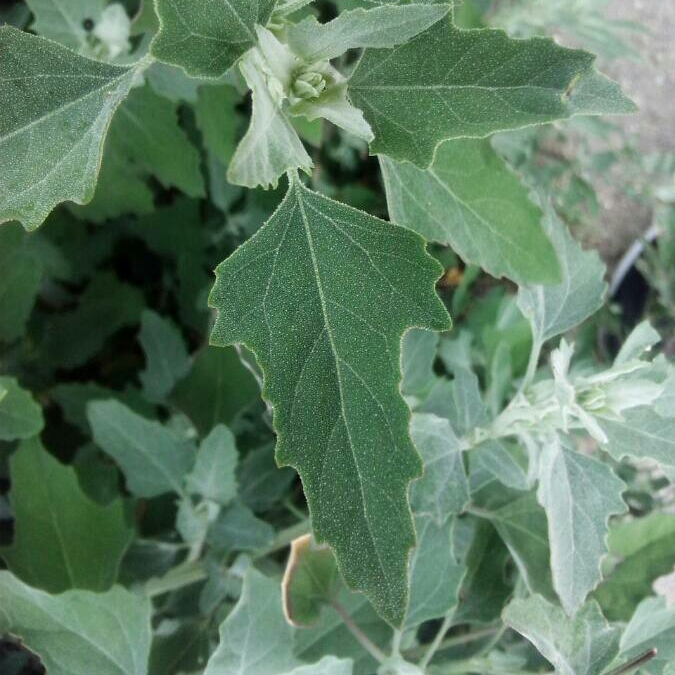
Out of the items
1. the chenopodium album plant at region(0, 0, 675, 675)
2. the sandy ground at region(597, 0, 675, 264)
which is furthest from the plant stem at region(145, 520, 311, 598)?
the sandy ground at region(597, 0, 675, 264)

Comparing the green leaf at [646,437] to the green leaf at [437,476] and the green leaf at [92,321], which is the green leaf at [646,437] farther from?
the green leaf at [92,321]

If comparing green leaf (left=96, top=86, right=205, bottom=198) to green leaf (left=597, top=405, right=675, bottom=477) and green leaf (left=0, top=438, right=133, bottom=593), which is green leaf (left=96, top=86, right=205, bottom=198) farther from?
green leaf (left=597, top=405, right=675, bottom=477)

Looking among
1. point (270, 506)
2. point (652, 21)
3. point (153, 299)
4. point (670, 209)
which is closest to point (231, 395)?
point (270, 506)

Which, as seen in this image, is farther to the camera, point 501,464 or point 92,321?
point 92,321

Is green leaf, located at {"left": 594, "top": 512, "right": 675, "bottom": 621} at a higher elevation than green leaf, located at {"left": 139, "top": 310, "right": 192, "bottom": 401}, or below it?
below

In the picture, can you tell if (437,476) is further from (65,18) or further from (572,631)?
(65,18)

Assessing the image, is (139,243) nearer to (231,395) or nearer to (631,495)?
(231,395)

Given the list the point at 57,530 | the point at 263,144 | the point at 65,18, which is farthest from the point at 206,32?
the point at 57,530
